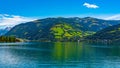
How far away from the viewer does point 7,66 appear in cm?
9606

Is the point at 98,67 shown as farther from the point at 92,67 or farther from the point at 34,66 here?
the point at 34,66

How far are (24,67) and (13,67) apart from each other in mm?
3628

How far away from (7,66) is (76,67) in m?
23.6

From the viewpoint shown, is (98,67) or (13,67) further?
(98,67)

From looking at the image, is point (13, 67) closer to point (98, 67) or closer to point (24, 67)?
point (24, 67)

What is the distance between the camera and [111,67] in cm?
10044

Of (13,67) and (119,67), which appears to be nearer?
(13,67)

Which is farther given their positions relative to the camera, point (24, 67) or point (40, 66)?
point (40, 66)

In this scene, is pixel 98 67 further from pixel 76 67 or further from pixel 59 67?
pixel 59 67

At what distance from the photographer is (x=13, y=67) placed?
306 ft

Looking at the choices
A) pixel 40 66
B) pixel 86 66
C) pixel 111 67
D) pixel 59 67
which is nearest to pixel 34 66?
pixel 40 66

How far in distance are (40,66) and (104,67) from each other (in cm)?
2253

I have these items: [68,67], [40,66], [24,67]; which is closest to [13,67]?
[24,67]

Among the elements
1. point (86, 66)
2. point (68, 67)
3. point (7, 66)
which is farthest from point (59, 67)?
point (7, 66)
